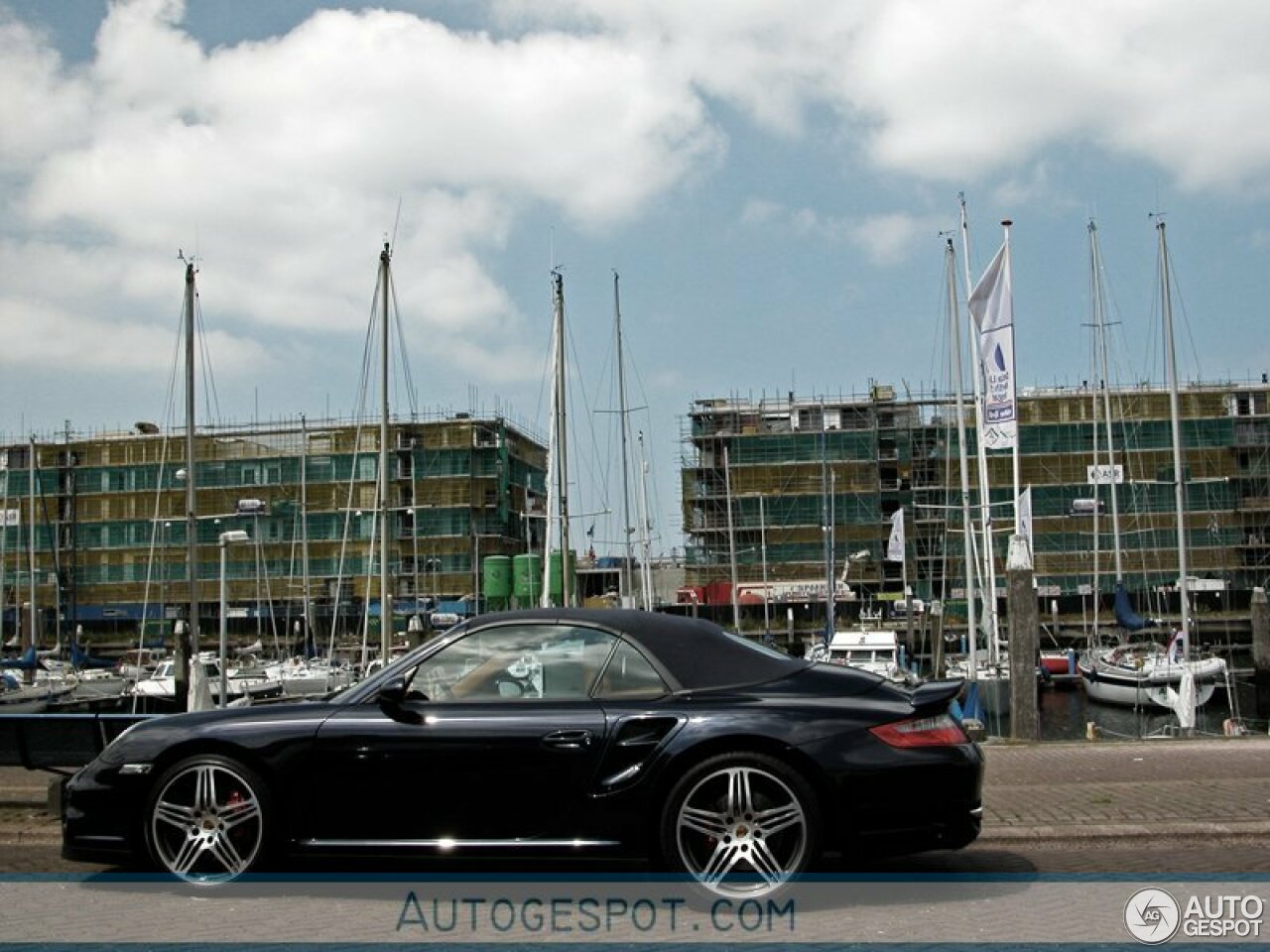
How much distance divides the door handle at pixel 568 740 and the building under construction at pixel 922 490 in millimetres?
78543

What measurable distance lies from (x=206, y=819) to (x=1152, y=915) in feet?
14.7

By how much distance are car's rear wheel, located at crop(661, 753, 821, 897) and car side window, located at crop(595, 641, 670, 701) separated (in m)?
0.48

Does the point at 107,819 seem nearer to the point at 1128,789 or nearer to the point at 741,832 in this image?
the point at 741,832

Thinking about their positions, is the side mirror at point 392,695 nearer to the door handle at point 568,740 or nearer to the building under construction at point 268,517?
the door handle at point 568,740

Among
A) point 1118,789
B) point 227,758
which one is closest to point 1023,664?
point 1118,789

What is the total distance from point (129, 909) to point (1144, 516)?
84373 millimetres

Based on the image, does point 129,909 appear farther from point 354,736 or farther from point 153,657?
point 153,657

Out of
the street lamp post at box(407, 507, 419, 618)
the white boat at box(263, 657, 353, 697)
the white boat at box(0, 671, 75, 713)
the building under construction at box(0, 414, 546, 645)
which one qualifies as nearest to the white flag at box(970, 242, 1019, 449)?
the white boat at box(263, 657, 353, 697)

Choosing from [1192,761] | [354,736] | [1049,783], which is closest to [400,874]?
[354,736]

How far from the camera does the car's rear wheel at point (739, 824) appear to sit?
20.9ft

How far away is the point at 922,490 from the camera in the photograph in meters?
90.8

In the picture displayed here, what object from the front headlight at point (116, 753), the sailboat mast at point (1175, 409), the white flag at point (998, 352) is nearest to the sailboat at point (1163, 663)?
the sailboat mast at point (1175, 409)

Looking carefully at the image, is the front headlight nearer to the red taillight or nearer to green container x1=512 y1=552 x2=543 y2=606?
the red taillight

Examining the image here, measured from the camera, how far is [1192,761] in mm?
12070
